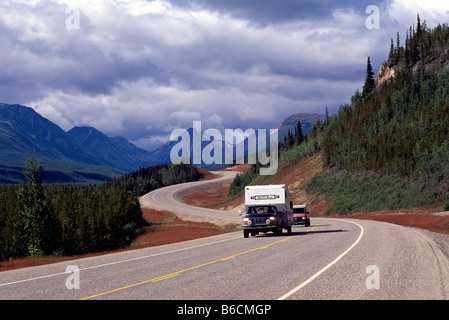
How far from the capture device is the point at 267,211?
29688 millimetres

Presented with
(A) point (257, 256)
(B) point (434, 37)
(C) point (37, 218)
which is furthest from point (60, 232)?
(B) point (434, 37)

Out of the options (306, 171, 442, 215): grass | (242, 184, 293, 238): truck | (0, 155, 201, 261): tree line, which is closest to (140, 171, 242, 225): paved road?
(306, 171, 442, 215): grass

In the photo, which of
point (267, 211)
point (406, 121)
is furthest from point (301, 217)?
point (406, 121)

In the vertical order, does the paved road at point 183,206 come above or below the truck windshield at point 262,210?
below

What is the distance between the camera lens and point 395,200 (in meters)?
75.4

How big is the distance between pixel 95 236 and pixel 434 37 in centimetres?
12266

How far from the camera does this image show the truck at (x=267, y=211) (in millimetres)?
28781
